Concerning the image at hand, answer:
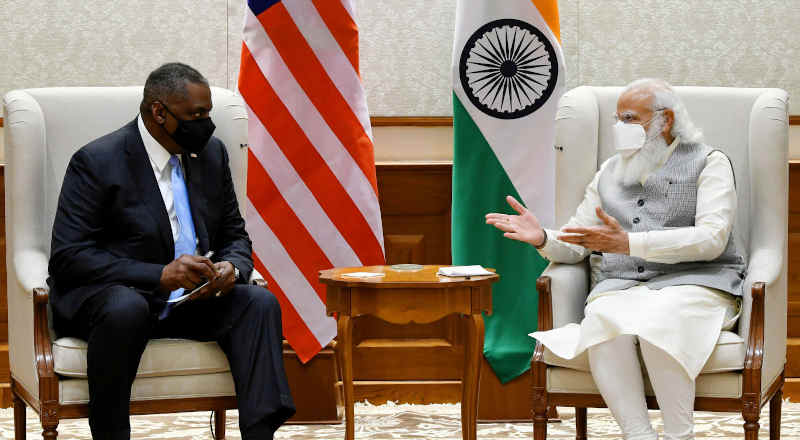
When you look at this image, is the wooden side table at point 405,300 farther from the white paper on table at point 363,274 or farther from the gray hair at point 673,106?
the gray hair at point 673,106

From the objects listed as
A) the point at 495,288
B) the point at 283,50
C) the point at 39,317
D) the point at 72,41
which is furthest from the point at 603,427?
the point at 72,41

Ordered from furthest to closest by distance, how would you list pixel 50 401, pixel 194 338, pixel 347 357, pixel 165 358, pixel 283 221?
pixel 283 221
pixel 347 357
pixel 194 338
pixel 165 358
pixel 50 401

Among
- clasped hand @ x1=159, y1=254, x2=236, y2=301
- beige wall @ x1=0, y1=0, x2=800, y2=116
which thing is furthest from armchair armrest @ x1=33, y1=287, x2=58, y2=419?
beige wall @ x1=0, y1=0, x2=800, y2=116

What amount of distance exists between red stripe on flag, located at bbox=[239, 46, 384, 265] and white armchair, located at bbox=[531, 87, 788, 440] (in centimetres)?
84

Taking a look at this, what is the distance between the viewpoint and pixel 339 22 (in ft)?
12.8

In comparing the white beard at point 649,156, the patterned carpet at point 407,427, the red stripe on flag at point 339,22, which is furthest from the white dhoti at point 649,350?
the red stripe on flag at point 339,22

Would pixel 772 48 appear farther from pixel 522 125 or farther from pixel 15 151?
pixel 15 151

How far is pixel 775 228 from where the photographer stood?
326cm

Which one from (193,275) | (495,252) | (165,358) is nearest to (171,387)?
(165,358)

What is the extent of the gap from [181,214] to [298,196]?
0.81 meters

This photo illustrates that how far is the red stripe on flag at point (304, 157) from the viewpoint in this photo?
12.8 ft

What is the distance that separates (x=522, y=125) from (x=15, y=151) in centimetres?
184

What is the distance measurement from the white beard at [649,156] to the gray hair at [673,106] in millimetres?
50

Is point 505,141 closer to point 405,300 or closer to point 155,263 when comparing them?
point 405,300
